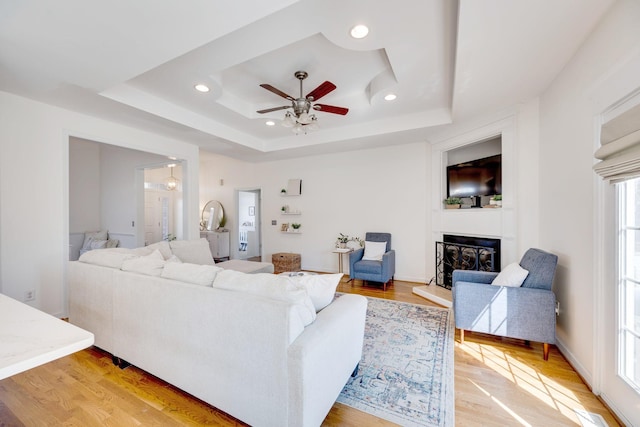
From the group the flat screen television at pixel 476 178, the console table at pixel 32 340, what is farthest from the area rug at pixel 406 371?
the flat screen television at pixel 476 178

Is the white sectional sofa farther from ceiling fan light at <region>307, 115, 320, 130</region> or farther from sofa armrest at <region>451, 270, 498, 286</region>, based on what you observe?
ceiling fan light at <region>307, 115, 320, 130</region>

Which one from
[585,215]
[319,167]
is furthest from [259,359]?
[319,167]

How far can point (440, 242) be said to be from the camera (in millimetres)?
4309

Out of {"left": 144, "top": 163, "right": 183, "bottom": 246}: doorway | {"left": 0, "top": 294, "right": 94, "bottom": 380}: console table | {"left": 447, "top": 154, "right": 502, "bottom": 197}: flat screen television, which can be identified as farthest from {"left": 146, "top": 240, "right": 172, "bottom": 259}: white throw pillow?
{"left": 144, "top": 163, "right": 183, "bottom": 246}: doorway

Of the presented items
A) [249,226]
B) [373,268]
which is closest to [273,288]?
[373,268]

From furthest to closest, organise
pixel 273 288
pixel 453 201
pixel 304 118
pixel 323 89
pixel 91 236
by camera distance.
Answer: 1. pixel 91 236
2. pixel 453 201
3. pixel 304 118
4. pixel 323 89
5. pixel 273 288

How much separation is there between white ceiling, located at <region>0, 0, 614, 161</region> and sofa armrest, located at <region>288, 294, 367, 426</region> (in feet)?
6.30

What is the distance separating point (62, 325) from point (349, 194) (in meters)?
4.63

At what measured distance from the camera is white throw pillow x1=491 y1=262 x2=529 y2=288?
2.47 metres

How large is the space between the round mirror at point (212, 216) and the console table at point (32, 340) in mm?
5896

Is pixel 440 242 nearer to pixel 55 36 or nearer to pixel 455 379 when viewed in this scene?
pixel 455 379

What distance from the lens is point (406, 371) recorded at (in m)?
2.14

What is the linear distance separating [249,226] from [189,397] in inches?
250

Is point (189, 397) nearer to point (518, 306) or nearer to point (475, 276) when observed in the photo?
point (518, 306)
